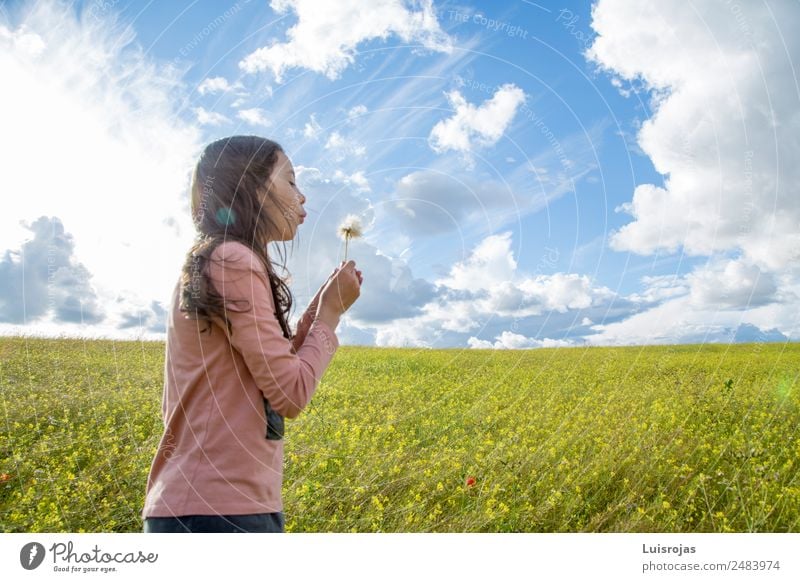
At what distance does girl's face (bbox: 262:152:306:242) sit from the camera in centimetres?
196

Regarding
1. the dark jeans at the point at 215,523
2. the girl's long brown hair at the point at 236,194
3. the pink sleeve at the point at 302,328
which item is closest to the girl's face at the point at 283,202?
the girl's long brown hair at the point at 236,194

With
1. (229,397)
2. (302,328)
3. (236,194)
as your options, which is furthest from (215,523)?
(236,194)

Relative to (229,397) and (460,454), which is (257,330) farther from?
(460,454)

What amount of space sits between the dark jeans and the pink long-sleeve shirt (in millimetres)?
18

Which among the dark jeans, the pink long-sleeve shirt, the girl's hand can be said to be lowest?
the dark jeans

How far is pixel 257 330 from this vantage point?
1672 mm

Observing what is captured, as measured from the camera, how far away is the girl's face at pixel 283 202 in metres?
1.96

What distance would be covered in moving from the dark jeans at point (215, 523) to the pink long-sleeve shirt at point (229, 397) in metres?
0.02
